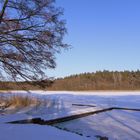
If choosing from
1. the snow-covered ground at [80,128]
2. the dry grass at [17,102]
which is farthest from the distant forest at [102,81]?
the snow-covered ground at [80,128]

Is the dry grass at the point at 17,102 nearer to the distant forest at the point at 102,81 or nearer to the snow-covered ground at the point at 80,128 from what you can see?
the snow-covered ground at the point at 80,128

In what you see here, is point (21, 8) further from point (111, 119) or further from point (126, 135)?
point (126, 135)

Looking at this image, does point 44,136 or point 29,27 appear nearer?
point 44,136

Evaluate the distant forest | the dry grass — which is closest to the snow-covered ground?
the dry grass

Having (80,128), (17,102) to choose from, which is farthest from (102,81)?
(80,128)

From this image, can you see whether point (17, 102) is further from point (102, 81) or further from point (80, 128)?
point (102, 81)

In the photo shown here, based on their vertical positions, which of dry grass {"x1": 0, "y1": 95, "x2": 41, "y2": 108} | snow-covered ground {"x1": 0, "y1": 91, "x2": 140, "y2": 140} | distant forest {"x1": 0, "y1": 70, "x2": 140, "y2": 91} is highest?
distant forest {"x1": 0, "y1": 70, "x2": 140, "y2": 91}

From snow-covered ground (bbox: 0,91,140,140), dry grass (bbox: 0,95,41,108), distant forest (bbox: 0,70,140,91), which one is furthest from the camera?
distant forest (bbox: 0,70,140,91)

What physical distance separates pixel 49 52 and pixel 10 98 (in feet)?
13.2

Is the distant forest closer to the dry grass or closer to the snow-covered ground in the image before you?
the dry grass

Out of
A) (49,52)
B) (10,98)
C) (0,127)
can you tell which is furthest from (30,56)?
(0,127)

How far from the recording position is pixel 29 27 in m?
17.7

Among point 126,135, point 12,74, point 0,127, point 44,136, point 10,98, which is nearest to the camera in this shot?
point 44,136

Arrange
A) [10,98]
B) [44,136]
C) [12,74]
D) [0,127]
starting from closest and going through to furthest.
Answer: [44,136] → [0,127] → [12,74] → [10,98]
